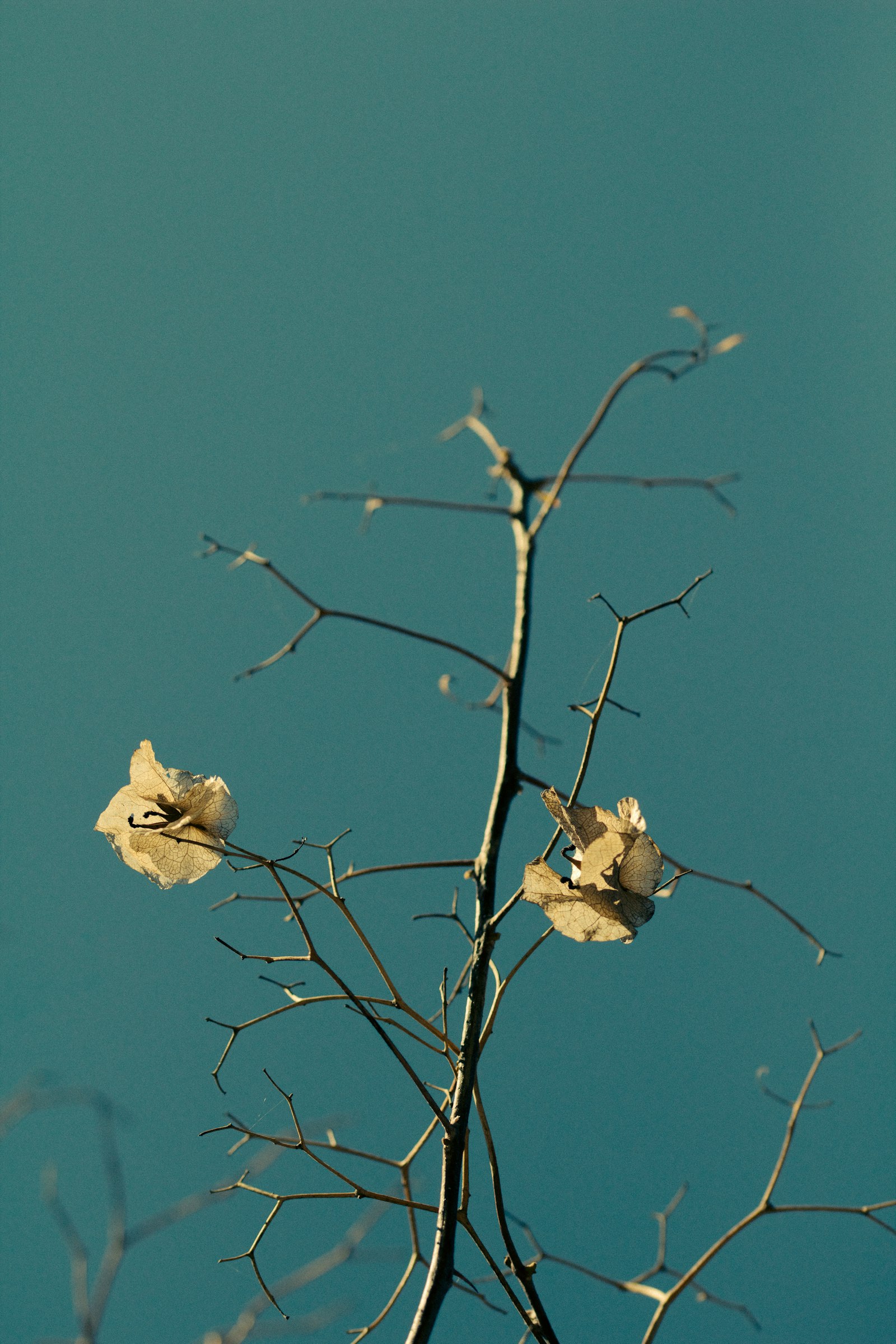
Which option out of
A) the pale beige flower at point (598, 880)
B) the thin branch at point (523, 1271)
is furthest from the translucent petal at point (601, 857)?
the thin branch at point (523, 1271)

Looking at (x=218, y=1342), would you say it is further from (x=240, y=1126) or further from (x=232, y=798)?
(x=232, y=798)

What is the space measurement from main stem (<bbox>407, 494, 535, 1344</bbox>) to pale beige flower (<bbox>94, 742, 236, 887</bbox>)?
0.18 meters

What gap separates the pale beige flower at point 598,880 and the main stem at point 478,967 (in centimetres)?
3

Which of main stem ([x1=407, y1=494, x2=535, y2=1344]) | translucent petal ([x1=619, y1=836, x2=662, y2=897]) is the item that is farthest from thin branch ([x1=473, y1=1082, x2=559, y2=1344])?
translucent petal ([x1=619, y1=836, x2=662, y2=897])

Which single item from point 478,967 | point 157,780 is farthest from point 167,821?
point 478,967

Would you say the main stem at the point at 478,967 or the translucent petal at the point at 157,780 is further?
the translucent petal at the point at 157,780

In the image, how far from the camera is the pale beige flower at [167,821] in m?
0.58

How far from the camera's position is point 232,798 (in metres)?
0.60

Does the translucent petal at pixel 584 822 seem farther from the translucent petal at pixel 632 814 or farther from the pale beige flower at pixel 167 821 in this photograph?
the pale beige flower at pixel 167 821

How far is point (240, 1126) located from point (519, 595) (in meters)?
0.42

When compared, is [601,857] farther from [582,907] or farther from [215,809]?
[215,809]

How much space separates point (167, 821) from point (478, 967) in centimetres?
24

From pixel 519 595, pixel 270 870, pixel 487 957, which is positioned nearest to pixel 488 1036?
pixel 487 957

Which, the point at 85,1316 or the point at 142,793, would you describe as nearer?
the point at 85,1316
